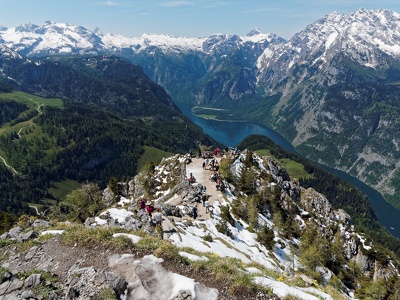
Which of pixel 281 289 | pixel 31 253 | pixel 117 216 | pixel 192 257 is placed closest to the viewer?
pixel 281 289

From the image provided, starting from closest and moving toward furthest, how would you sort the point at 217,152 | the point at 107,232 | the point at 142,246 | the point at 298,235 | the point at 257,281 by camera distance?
1. the point at 257,281
2. the point at 142,246
3. the point at 107,232
4. the point at 298,235
5. the point at 217,152

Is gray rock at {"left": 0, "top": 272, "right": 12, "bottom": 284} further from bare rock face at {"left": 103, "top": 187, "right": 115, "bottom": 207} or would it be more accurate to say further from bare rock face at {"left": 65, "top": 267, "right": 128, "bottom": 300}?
bare rock face at {"left": 103, "top": 187, "right": 115, "bottom": 207}

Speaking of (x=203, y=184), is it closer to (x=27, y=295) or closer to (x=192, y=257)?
(x=192, y=257)

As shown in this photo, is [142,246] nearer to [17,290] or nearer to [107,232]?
[107,232]

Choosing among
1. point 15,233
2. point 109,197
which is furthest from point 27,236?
point 109,197

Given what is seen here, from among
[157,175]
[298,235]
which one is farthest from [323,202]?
[157,175]

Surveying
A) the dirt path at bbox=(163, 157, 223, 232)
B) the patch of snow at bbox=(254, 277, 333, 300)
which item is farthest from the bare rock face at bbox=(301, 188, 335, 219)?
the patch of snow at bbox=(254, 277, 333, 300)

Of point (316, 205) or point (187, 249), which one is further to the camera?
point (316, 205)
